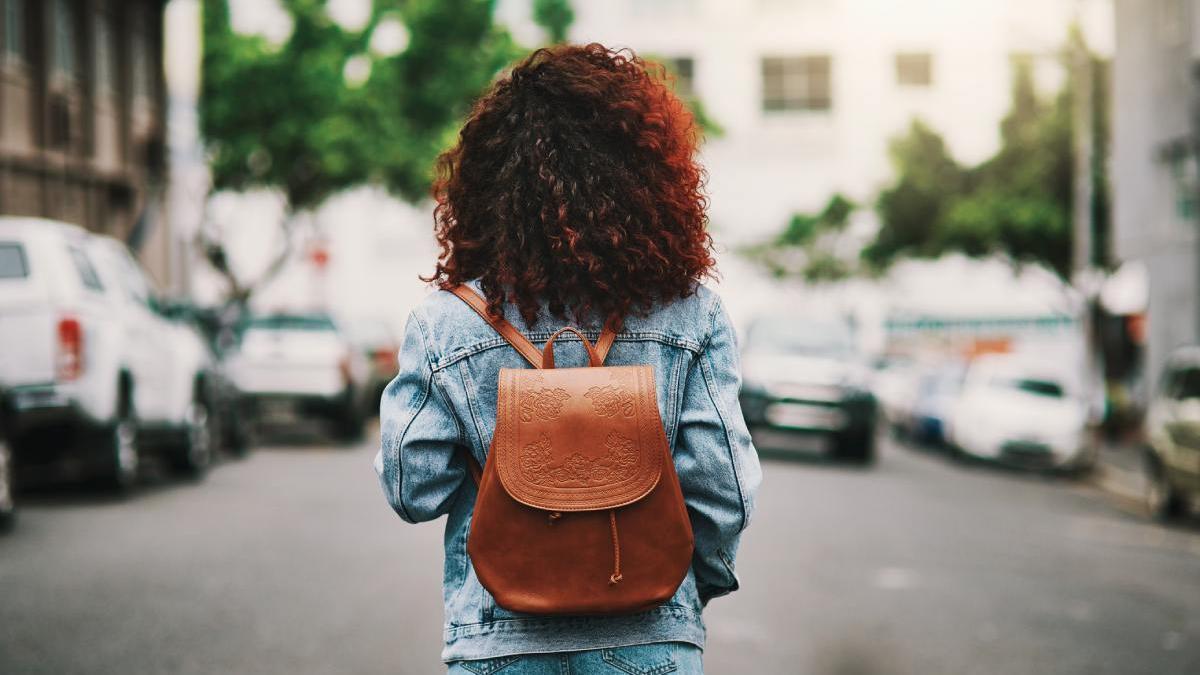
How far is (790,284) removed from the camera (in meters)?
51.3

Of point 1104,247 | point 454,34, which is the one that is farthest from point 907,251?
point 454,34

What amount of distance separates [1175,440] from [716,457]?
39.5 feet

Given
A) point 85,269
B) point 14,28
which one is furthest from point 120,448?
point 14,28

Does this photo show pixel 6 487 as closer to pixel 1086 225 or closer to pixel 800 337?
pixel 800 337

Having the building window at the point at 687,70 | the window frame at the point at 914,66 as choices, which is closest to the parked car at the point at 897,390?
the building window at the point at 687,70

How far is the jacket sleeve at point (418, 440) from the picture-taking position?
243 cm

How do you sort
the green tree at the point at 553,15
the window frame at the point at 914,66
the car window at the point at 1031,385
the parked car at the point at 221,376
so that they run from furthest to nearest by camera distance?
the window frame at the point at 914,66
the green tree at the point at 553,15
the car window at the point at 1031,385
the parked car at the point at 221,376

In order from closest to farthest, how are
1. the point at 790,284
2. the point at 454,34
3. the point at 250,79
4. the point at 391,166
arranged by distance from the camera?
the point at 250,79
the point at 391,166
the point at 454,34
the point at 790,284

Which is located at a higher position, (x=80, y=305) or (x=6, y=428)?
(x=80, y=305)

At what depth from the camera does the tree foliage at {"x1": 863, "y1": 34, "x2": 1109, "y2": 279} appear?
2897 cm

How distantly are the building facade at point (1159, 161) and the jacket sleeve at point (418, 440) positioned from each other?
22152 millimetres

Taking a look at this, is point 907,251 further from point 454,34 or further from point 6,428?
point 6,428

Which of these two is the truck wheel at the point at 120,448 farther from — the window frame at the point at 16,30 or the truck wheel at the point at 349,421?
the window frame at the point at 16,30

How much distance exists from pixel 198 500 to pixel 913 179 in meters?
23.7
